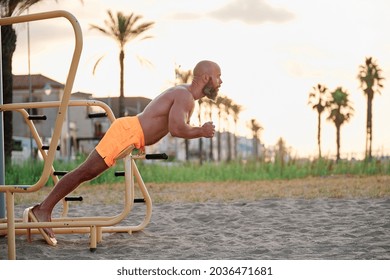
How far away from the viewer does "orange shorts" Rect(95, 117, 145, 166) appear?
308 cm

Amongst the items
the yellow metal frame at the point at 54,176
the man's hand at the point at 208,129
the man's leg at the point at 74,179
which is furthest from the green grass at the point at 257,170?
the man's hand at the point at 208,129

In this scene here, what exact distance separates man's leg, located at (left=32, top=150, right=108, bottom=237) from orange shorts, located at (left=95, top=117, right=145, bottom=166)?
4cm

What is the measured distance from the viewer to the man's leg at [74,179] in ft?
10.2

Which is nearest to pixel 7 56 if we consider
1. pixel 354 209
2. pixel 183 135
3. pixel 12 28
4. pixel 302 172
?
pixel 12 28

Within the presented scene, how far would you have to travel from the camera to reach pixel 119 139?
310 cm

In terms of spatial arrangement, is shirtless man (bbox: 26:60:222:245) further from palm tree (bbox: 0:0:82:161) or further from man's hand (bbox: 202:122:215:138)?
palm tree (bbox: 0:0:82:161)

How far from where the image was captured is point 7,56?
9352mm

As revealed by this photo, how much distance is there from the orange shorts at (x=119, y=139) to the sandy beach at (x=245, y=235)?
48cm

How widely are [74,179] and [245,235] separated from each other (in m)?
1.02

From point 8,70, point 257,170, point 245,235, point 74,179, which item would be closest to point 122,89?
point 8,70

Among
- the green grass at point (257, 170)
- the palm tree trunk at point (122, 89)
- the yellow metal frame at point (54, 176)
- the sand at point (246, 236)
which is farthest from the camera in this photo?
the palm tree trunk at point (122, 89)

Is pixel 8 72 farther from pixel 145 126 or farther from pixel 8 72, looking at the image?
pixel 145 126

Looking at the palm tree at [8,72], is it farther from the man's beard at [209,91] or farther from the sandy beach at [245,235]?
the man's beard at [209,91]
